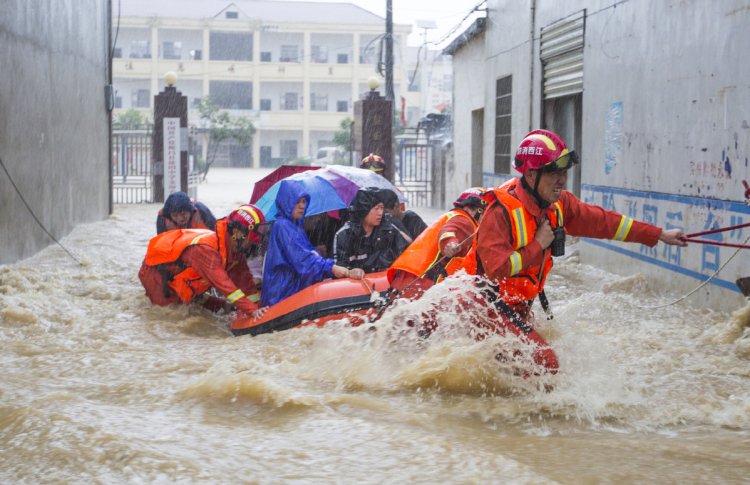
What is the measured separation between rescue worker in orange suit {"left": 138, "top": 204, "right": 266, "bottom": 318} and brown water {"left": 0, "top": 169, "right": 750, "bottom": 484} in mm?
298

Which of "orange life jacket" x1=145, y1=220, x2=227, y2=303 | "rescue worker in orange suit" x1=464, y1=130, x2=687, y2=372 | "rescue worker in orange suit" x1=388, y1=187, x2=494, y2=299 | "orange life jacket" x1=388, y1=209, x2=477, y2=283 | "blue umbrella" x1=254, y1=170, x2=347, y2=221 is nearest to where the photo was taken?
"rescue worker in orange suit" x1=464, y1=130, x2=687, y2=372

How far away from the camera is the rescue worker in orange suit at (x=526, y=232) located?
542 cm

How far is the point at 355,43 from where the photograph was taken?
6072 cm

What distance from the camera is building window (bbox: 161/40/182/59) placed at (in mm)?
59344

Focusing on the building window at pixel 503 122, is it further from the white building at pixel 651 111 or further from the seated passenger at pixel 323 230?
the seated passenger at pixel 323 230

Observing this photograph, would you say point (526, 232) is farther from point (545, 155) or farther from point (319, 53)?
point (319, 53)

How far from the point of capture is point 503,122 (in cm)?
1653

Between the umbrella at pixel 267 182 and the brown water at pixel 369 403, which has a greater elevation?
the umbrella at pixel 267 182

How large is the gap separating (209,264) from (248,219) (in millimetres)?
489

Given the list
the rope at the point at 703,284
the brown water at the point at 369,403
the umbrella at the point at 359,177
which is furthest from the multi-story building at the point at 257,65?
the brown water at the point at 369,403

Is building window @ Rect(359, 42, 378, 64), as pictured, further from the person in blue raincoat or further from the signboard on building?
the person in blue raincoat

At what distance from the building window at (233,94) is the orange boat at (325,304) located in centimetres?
5290

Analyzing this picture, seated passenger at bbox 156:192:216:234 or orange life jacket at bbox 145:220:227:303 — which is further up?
seated passenger at bbox 156:192:216:234

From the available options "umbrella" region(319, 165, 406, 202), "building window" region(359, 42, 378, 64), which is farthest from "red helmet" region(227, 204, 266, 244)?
"building window" region(359, 42, 378, 64)
